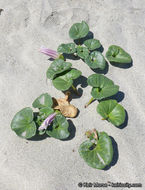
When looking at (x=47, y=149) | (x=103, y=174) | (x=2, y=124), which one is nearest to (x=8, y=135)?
(x=2, y=124)

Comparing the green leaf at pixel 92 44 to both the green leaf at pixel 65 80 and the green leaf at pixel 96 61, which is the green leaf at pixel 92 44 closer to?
the green leaf at pixel 96 61

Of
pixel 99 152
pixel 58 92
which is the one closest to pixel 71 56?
pixel 58 92

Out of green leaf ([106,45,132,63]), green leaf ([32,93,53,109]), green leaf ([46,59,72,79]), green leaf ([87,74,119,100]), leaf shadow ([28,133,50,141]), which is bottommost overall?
leaf shadow ([28,133,50,141])

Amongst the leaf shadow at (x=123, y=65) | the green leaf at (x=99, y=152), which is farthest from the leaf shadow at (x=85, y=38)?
the green leaf at (x=99, y=152)

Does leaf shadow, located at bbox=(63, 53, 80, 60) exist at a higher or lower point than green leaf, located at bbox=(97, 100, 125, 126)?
higher

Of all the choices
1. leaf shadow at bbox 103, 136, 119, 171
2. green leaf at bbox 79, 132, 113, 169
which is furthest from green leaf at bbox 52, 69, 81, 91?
leaf shadow at bbox 103, 136, 119, 171

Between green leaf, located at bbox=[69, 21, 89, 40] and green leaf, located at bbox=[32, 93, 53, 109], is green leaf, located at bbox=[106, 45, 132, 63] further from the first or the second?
green leaf, located at bbox=[32, 93, 53, 109]

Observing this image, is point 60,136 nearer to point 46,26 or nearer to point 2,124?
point 2,124
